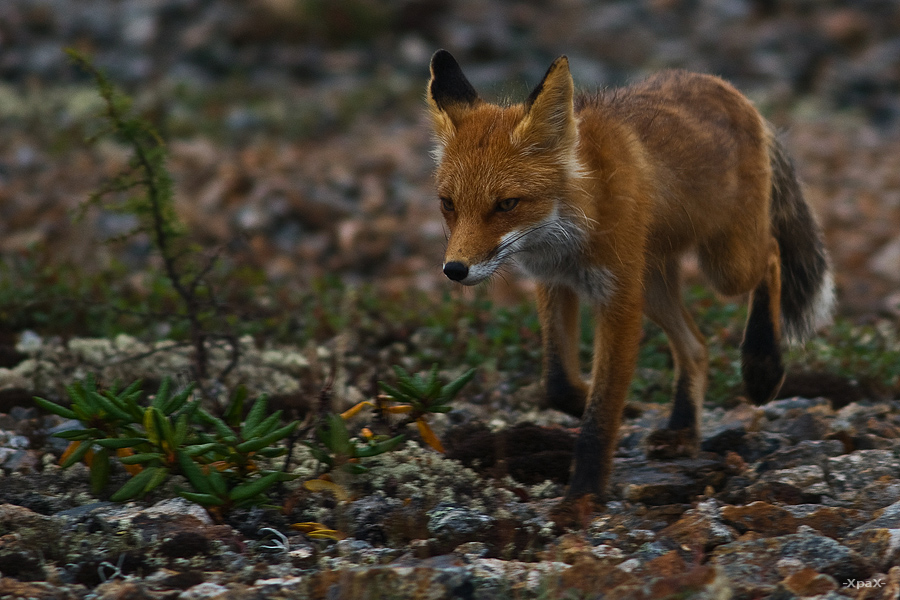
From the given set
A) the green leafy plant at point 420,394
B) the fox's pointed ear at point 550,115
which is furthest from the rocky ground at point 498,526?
the fox's pointed ear at point 550,115

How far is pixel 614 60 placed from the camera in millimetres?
13734

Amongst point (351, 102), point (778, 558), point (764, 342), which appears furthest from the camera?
point (351, 102)

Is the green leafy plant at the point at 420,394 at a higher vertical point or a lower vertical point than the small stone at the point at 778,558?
higher

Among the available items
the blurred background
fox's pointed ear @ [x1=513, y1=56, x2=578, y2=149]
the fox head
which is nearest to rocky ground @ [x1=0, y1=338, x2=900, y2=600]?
the fox head

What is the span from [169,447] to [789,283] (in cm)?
362

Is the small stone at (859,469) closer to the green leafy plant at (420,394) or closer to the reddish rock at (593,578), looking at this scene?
the reddish rock at (593,578)

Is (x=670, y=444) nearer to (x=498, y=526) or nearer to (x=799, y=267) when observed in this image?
(x=498, y=526)

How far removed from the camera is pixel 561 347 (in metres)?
4.50

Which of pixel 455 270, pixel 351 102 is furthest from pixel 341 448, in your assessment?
pixel 351 102

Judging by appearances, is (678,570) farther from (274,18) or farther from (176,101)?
(274,18)

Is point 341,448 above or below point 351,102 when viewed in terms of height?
below

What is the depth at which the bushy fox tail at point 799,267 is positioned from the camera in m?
5.33

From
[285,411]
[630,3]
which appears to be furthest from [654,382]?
[630,3]

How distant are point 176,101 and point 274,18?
92.0 inches
